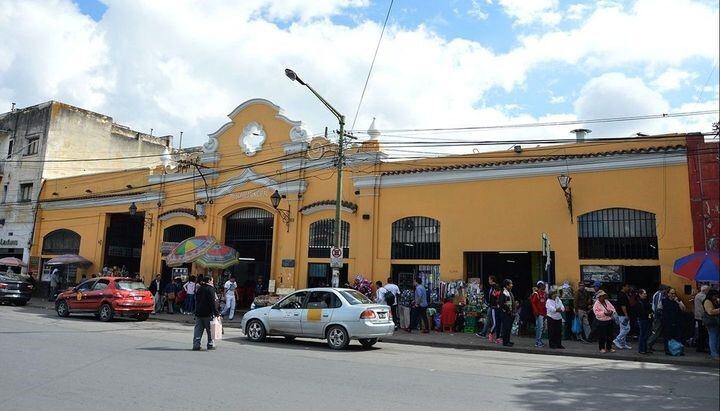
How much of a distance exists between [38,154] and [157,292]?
15.4m

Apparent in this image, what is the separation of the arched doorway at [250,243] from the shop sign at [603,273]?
12.8 m

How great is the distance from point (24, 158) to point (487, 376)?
1324 inches

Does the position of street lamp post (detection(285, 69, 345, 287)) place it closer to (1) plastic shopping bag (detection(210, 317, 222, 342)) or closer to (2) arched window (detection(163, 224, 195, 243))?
(1) plastic shopping bag (detection(210, 317, 222, 342))

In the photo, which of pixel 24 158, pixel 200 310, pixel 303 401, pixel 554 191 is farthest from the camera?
pixel 24 158

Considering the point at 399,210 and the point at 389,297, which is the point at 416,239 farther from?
the point at 389,297

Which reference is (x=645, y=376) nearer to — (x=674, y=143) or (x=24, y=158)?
(x=674, y=143)

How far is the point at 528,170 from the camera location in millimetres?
17844

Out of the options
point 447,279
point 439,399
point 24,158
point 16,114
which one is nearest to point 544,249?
point 447,279

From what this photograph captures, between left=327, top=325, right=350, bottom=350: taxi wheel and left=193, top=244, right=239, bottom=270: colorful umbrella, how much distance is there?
9943 millimetres

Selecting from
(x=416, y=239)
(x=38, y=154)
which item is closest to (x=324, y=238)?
(x=416, y=239)

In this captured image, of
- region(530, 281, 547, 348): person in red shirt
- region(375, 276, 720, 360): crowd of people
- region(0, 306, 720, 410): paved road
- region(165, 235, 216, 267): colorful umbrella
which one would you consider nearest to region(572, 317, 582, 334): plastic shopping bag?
region(375, 276, 720, 360): crowd of people

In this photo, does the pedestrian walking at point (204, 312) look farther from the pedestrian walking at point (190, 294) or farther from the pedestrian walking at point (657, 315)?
the pedestrian walking at point (190, 294)

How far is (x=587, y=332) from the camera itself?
15.4 meters

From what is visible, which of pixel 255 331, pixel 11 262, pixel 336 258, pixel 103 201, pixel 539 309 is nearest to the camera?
pixel 255 331
